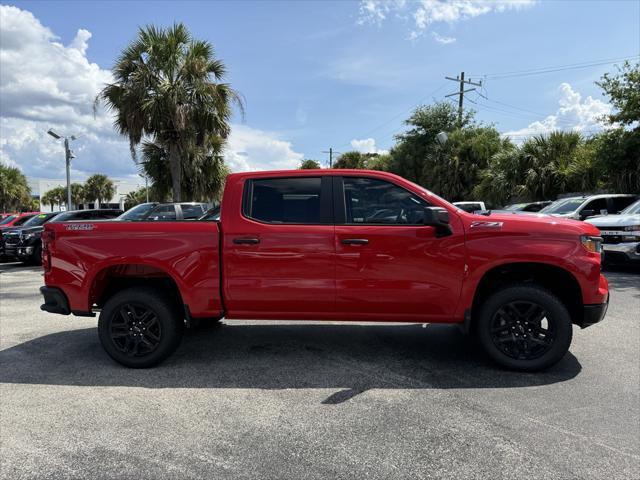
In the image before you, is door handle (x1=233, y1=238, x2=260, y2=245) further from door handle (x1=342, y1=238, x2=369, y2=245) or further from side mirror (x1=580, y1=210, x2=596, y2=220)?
side mirror (x1=580, y1=210, x2=596, y2=220)

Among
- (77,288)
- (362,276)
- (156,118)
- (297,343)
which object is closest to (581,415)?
(362,276)

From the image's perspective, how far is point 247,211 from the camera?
4309 mm

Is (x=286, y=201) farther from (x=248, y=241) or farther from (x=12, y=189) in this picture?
(x=12, y=189)

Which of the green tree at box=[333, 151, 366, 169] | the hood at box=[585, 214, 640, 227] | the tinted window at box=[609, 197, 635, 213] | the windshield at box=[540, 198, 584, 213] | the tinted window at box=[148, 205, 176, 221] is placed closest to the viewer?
the hood at box=[585, 214, 640, 227]

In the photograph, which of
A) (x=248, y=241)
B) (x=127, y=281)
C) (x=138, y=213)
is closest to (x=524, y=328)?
(x=248, y=241)

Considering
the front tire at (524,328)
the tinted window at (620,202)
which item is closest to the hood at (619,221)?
the tinted window at (620,202)

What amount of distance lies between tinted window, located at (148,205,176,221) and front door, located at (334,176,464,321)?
831cm

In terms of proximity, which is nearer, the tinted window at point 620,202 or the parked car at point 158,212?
the parked car at point 158,212

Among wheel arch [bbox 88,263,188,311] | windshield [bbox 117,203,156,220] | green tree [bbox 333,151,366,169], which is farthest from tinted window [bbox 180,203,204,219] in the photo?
green tree [bbox 333,151,366,169]

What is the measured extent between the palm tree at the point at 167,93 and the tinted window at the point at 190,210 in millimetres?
5072

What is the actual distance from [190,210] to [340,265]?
9132 mm

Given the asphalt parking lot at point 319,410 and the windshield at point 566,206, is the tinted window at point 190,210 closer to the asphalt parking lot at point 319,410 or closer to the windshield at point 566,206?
the asphalt parking lot at point 319,410

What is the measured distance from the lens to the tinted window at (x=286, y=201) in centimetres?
427

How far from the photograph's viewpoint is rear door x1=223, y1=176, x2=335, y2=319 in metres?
4.13
